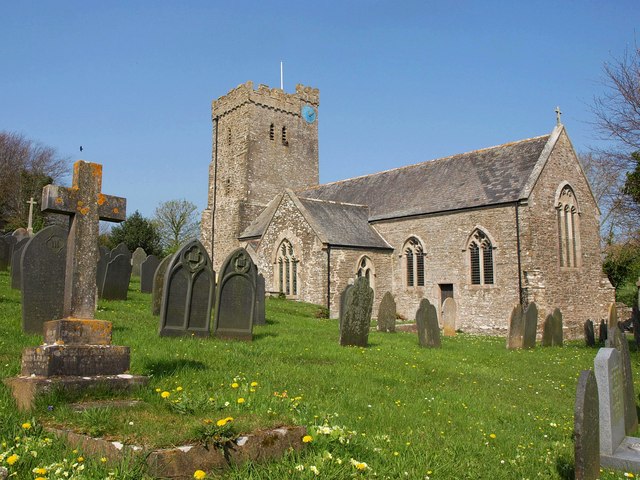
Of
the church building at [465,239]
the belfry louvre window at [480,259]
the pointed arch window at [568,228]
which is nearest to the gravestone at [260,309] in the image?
the church building at [465,239]

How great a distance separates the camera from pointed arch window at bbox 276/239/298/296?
24.3 metres

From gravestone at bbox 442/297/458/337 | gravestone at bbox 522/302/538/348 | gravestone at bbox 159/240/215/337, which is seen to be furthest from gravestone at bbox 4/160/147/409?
gravestone at bbox 442/297/458/337

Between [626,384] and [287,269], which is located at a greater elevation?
[287,269]

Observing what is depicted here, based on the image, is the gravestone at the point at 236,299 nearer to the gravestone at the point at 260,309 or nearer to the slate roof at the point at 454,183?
the gravestone at the point at 260,309

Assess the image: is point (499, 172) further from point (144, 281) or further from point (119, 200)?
point (119, 200)

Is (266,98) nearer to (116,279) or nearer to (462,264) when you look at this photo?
(462,264)

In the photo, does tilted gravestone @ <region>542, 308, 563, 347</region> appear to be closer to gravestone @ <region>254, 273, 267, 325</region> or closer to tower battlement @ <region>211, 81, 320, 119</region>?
gravestone @ <region>254, 273, 267, 325</region>

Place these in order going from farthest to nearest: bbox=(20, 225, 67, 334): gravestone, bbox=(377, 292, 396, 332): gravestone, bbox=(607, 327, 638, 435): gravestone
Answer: bbox=(377, 292, 396, 332): gravestone < bbox=(20, 225, 67, 334): gravestone < bbox=(607, 327, 638, 435): gravestone

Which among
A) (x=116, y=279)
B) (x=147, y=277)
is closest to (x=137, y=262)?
(x=147, y=277)

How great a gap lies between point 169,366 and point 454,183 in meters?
19.6

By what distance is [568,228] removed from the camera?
2225 cm

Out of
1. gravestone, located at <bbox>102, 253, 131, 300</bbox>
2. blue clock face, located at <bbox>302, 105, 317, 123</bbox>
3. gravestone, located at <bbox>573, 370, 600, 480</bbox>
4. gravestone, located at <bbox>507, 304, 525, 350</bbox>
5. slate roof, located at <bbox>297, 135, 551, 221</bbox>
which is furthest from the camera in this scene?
blue clock face, located at <bbox>302, 105, 317, 123</bbox>

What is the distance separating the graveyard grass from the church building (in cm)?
1102

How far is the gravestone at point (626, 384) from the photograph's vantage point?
18.1 ft
